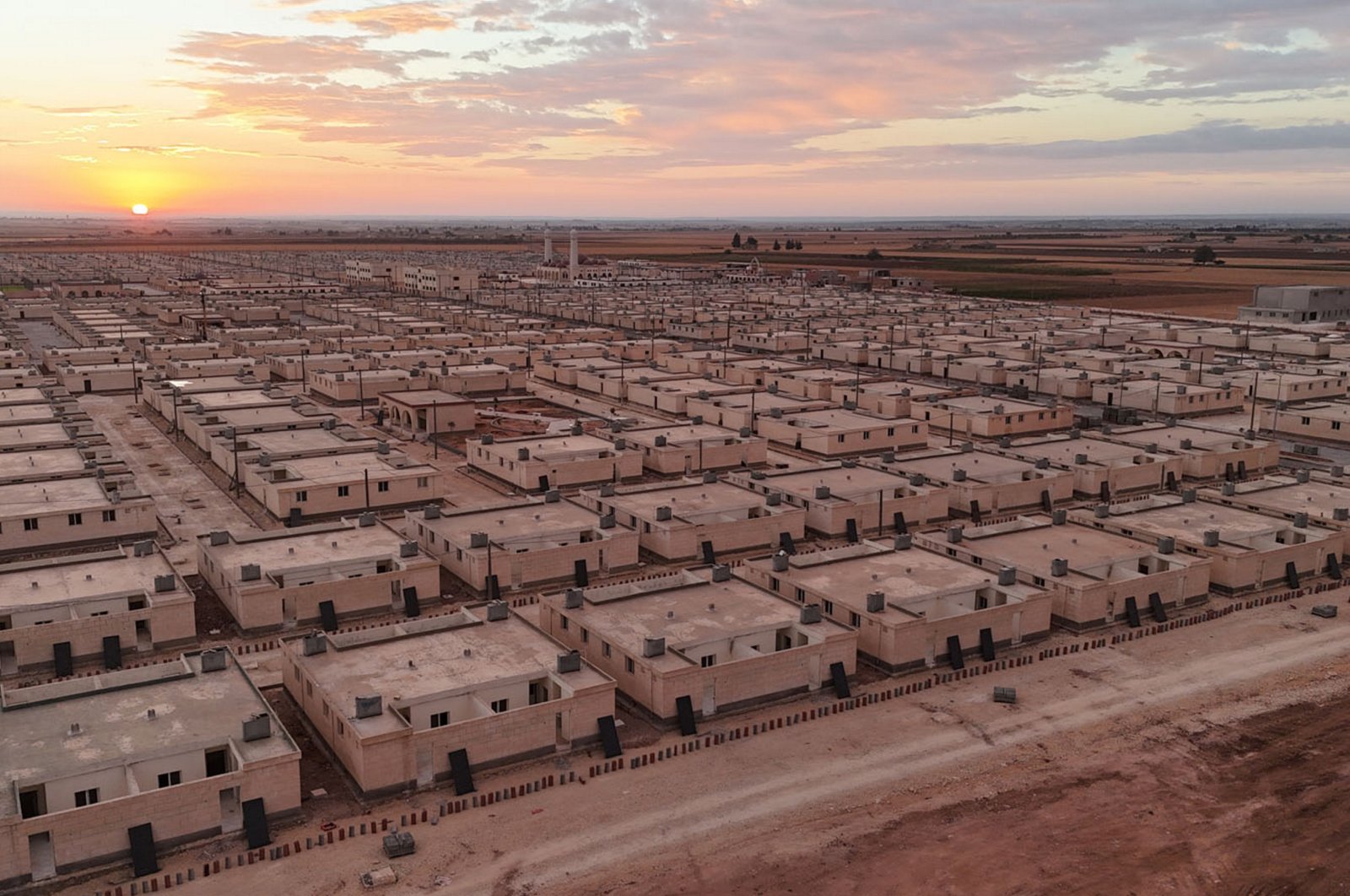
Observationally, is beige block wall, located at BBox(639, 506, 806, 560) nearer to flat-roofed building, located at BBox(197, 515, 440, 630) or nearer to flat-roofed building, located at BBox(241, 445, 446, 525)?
flat-roofed building, located at BBox(197, 515, 440, 630)

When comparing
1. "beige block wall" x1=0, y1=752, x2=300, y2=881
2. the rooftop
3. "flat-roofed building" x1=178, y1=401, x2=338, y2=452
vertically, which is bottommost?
"beige block wall" x1=0, y1=752, x2=300, y2=881

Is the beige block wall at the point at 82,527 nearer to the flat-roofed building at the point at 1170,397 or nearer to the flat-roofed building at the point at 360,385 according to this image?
the flat-roofed building at the point at 360,385

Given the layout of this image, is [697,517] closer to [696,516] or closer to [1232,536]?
[696,516]

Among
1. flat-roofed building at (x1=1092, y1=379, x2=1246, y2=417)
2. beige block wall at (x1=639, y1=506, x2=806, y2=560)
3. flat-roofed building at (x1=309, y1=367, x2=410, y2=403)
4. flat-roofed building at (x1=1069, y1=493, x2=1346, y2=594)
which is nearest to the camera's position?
flat-roofed building at (x1=1069, y1=493, x2=1346, y2=594)

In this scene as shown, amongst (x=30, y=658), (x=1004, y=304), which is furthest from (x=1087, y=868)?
(x=1004, y=304)

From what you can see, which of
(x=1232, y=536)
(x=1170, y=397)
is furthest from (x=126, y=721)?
(x=1170, y=397)

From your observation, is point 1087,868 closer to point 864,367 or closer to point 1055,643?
point 1055,643

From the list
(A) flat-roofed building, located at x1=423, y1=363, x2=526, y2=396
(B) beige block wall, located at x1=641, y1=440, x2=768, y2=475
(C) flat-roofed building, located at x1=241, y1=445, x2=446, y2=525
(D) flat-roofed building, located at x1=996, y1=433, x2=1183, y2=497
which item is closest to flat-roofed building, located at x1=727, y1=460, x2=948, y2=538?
(B) beige block wall, located at x1=641, y1=440, x2=768, y2=475

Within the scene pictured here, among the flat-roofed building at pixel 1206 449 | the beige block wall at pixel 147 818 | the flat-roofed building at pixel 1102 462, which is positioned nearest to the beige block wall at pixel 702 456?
the flat-roofed building at pixel 1102 462
